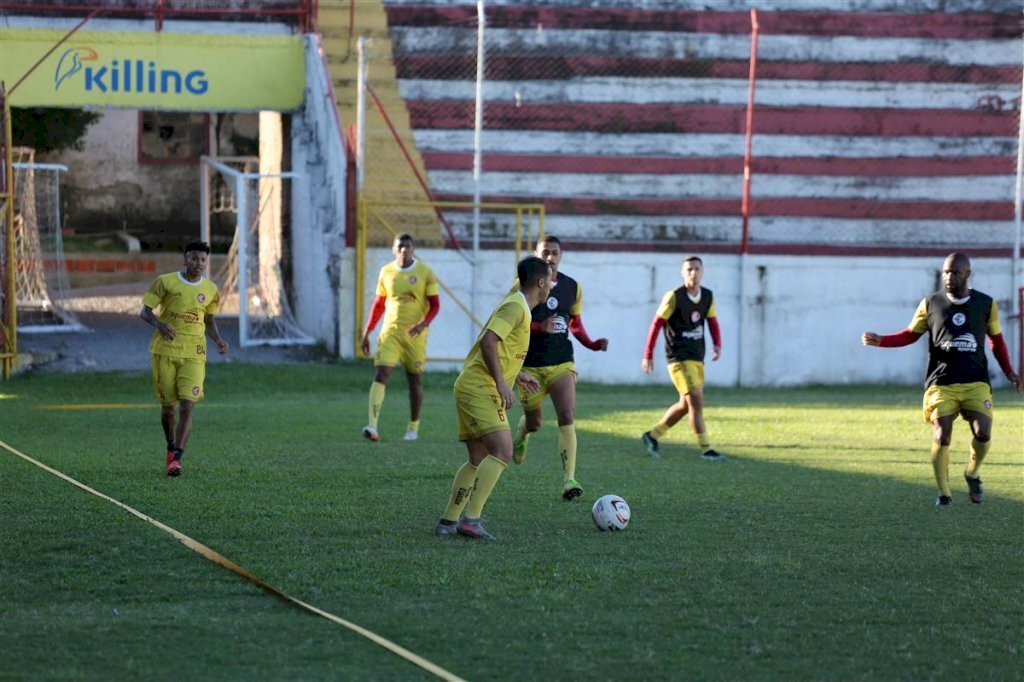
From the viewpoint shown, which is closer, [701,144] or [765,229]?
[765,229]

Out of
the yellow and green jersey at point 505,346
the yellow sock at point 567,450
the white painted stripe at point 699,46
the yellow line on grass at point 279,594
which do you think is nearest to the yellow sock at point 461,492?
the yellow and green jersey at point 505,346

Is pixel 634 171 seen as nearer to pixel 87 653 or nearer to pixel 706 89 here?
pixel 706 89

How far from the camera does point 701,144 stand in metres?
22.9

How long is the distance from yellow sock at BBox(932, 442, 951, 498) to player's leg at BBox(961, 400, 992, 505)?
0.24 meters

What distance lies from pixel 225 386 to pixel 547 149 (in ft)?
23.4

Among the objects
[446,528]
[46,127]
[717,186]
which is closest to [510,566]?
[446,528]

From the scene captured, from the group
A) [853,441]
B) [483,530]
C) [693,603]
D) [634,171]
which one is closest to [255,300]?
[634,171]

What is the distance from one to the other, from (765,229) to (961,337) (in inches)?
490

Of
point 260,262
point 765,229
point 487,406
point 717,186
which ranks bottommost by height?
point 487,406

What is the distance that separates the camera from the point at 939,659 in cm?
578

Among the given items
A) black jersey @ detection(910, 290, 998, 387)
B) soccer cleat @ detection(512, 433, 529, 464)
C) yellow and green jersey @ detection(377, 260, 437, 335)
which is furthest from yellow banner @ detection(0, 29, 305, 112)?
black jersey @ detection(910, 290, 998, 387)

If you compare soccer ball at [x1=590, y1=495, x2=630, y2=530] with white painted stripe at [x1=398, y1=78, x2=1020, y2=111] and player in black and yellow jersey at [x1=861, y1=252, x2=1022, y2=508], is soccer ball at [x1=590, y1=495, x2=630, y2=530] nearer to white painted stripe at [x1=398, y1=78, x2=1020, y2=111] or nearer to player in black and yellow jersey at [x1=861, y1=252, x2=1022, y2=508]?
player in black and yellow jersey at [x1=861, y1=252, x2=1022, y2=508]

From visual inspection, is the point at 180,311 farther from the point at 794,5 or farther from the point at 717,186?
the point at 794,5

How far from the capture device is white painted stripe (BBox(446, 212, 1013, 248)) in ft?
72.3
